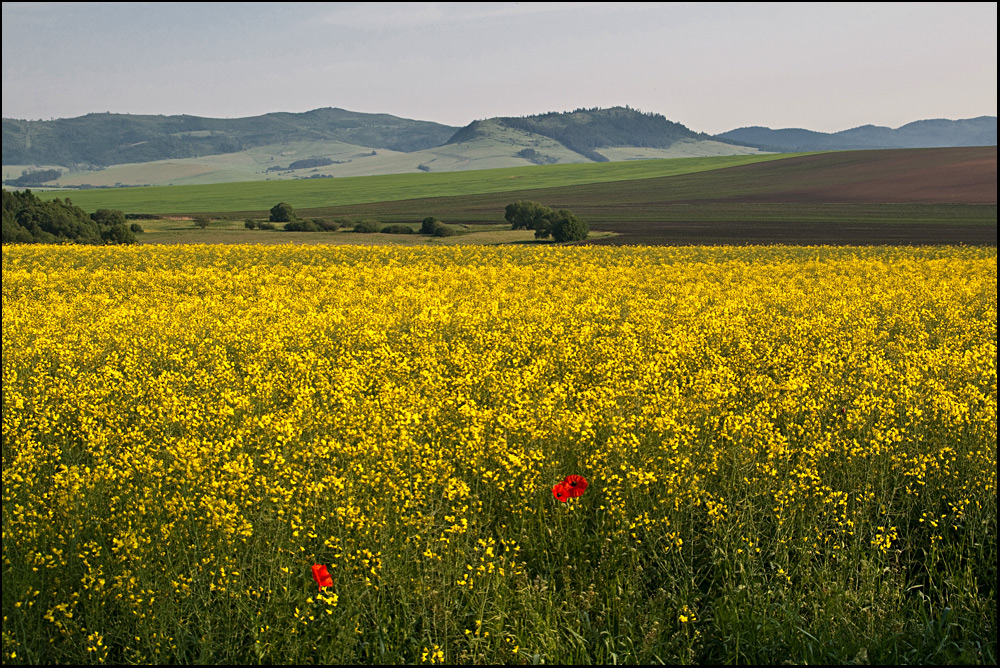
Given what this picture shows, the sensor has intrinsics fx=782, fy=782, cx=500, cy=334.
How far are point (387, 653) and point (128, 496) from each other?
2.29 metres

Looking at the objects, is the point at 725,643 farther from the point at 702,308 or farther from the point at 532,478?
the point at 702,308

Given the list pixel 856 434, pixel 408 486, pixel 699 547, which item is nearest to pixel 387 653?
pixel 408 486

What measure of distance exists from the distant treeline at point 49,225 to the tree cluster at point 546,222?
24.2 metres

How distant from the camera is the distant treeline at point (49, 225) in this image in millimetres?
39469

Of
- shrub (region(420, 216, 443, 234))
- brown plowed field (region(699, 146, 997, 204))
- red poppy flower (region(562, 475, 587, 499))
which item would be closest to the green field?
brown plowed field (region(699, 146, 997, 204))

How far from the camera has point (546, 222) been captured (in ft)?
167

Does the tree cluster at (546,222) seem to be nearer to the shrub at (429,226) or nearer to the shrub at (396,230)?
the shrub at (429,226)

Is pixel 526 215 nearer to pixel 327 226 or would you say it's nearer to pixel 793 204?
pixel 327 226

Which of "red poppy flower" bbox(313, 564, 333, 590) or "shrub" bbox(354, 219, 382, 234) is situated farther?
"shrub" bbox(354, 219, 382, 234)

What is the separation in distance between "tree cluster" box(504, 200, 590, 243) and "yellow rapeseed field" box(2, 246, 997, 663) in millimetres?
38891

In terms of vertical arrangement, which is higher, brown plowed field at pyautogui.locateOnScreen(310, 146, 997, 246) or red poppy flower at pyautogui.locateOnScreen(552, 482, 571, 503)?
brown plowed field at pyautogui.locateOnScreen(310, 146, 997, 246)

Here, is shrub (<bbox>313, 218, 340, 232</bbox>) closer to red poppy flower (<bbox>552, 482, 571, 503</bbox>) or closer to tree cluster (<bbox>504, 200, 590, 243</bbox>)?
tree cluster (<bbox>504, 200, 590, 243</bbox>)

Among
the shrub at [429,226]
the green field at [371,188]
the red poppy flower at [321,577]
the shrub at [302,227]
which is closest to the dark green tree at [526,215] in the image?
the shrub at [429,226]

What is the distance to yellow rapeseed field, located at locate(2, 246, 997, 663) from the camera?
4.12 m
